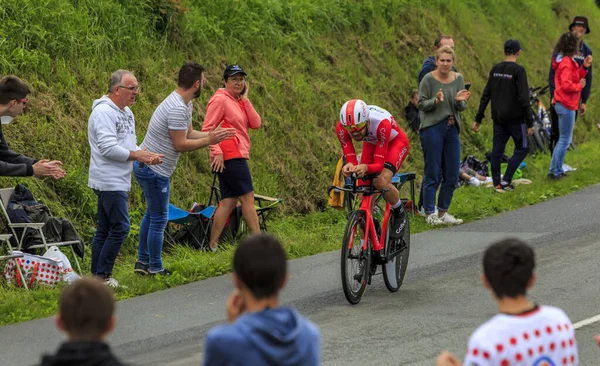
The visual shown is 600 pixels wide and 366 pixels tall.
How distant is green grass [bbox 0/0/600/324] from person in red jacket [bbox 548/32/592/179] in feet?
2.57

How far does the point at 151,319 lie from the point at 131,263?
8.71 ft

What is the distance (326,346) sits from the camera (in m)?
7.81

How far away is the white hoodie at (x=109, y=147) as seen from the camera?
9.62 metres

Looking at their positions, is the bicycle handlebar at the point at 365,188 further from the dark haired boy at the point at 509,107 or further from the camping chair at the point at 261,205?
the dark haired boy at the point at 509,107

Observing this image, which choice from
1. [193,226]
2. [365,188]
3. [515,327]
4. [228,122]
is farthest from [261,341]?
[193,226]

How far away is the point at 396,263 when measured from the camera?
9.88 meters

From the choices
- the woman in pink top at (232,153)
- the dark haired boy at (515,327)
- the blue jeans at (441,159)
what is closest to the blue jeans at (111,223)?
the woman in pink top at (232,153)

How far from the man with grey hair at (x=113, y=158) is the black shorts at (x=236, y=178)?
1.63m

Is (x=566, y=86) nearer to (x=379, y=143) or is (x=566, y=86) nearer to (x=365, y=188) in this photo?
(x=379, y=143)

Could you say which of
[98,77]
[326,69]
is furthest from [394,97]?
[98,77]

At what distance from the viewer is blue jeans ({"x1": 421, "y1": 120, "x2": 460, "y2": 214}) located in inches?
525

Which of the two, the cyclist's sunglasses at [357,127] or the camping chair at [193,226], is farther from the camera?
the camping chair at [193,226]

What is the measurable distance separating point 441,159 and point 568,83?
3.58m

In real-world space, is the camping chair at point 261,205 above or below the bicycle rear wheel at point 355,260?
below
